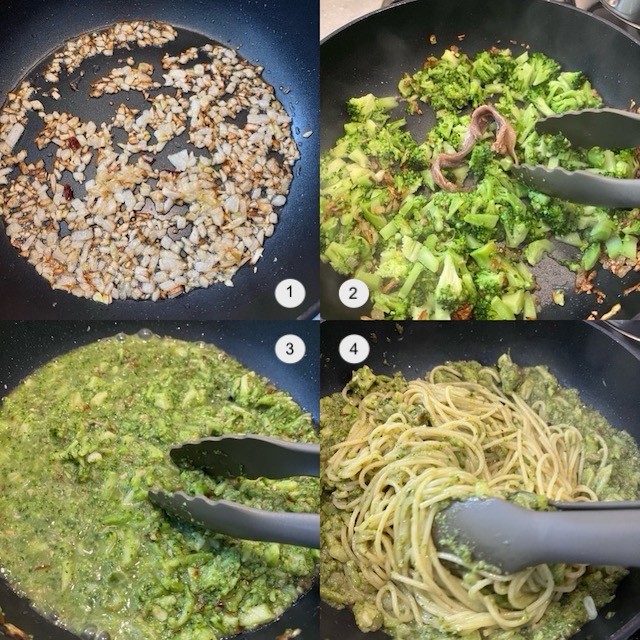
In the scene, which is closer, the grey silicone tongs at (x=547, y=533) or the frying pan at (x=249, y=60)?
the grey silicone tongs at (x=547, y=533)

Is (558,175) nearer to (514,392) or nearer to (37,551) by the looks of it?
(514,392)

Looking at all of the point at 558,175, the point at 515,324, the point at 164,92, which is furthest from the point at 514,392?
the point at 164,92

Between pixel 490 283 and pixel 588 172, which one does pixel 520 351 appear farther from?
pixel 588 172

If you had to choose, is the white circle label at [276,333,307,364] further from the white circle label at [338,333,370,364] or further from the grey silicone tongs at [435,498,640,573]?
the grey silicone tongs at [435,498,640,573]

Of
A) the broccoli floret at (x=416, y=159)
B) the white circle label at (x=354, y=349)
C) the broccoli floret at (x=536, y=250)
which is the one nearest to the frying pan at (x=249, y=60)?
the white circle label at (x=354, y=349)

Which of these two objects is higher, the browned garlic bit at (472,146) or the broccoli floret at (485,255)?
the browned garlic bit at (472,146)

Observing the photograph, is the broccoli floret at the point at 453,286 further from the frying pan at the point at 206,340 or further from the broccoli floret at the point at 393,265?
the frying pan at the point at 206,340

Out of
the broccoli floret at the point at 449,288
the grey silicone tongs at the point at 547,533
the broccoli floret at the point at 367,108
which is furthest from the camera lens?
the broccoli floret at the point at 367,108
